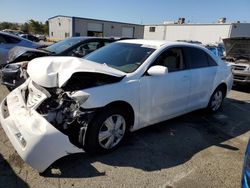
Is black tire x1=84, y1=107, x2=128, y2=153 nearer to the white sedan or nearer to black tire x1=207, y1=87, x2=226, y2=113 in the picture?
the white sedan

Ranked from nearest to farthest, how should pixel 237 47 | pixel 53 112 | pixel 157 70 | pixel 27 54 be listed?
pixel 53 112 < pixel 157 70 < pixel 27 54 < pixel 237 47

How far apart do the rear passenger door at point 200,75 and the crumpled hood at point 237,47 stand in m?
Result: 4.63

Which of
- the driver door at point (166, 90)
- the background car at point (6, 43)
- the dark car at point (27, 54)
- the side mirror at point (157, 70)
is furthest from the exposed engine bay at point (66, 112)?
the background car at point (6, 43)

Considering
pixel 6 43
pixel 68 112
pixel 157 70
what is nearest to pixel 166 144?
pixel 157 70

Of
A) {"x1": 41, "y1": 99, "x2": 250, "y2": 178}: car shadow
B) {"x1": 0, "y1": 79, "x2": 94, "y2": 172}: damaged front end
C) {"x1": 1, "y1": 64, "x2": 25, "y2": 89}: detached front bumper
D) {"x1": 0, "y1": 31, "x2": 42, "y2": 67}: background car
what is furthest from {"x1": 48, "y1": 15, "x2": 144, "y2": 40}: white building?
{"x1": 0, "y1": 79, "x2": 94, "y2": 172}: damaged front end

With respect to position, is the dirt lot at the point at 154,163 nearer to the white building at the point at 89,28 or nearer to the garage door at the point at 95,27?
the white building at the point at 89,28

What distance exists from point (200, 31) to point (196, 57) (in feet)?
115

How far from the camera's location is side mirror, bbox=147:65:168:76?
3643 mm

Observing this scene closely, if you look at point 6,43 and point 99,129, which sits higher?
point 6,43

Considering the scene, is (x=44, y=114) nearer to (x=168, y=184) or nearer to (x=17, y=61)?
(x=168, y=184)

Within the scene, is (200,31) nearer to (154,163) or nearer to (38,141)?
(154,163)

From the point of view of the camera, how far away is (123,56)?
13.7ft

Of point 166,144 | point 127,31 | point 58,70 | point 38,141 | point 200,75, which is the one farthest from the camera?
point 127,31

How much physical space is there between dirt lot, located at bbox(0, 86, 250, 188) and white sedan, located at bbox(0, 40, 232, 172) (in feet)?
0.75
